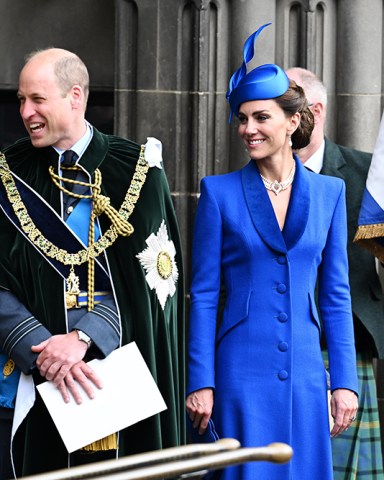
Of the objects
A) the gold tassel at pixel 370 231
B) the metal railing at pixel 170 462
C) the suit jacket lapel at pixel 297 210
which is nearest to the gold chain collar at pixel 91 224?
the suit jacket lapel at pixel 297 210

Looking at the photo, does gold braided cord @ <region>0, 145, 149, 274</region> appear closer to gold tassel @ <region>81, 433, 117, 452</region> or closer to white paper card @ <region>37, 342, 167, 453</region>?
white paper card @ <region>37, 342, 167, 453</region>

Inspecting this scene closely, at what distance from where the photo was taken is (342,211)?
543 centimetres

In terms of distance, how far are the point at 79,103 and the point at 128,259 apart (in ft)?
1.84

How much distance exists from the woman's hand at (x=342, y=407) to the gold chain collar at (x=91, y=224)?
2.96 feet

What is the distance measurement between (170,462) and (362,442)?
3.81 metres

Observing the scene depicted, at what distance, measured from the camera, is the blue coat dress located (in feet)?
16.9

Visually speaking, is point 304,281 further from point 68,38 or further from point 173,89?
point 68,38

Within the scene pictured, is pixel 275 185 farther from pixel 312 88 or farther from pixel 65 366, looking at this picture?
pixel 312 88

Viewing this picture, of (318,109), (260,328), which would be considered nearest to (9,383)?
(260,328)

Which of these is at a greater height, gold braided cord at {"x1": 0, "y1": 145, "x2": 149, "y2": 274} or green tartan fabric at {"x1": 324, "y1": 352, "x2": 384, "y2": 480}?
gold braided cord at {"x1": 0, "y1": 145, "x2": 149, "y2": 274}

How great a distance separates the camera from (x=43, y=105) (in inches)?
203

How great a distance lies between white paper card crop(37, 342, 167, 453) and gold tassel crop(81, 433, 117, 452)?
0.09 metres

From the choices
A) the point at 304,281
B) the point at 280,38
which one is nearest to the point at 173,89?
the point at 280,38

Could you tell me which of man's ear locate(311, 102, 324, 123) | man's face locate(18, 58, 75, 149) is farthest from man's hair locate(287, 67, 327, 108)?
man's face locate(18, 58, 75, 149)
